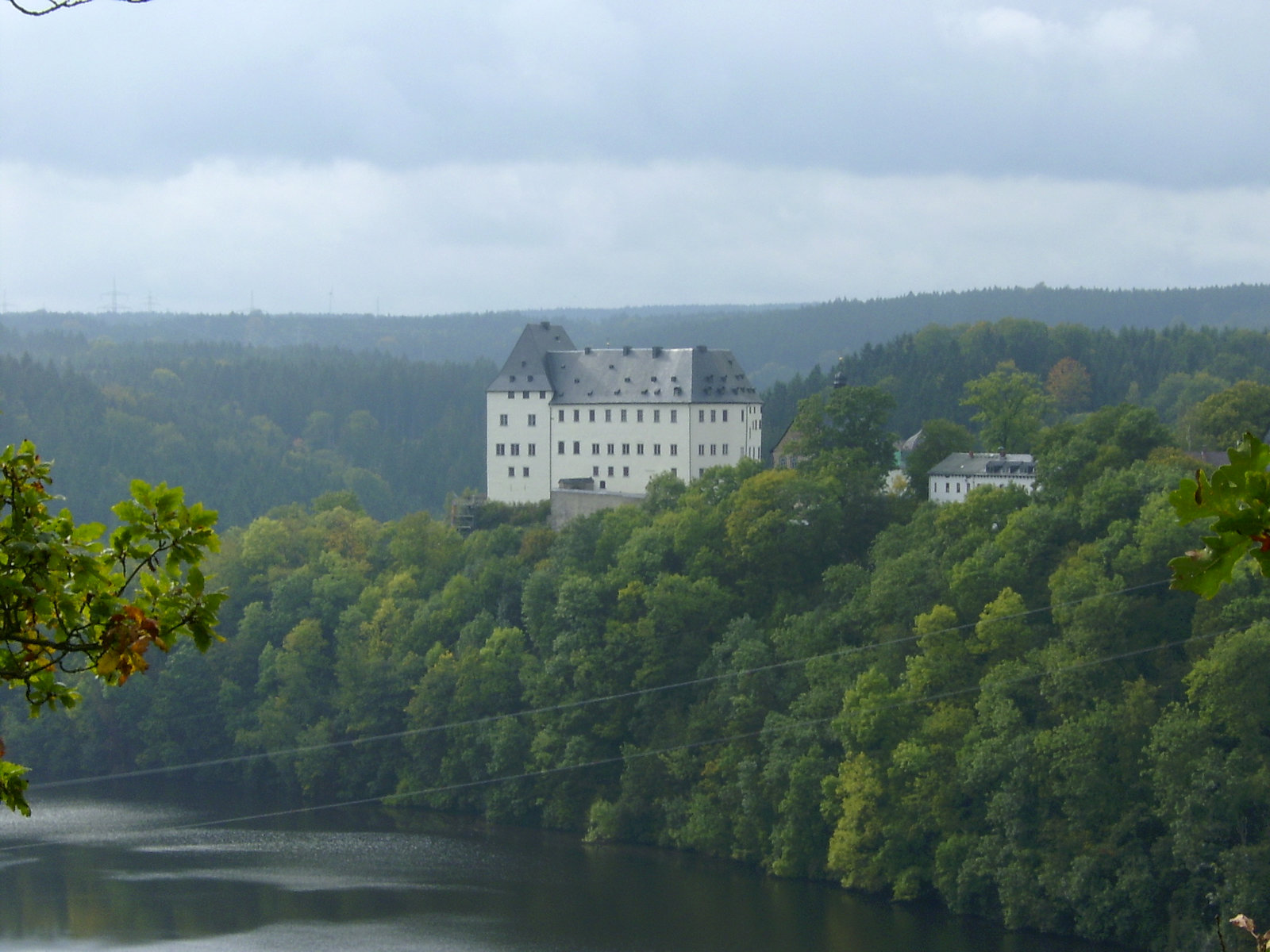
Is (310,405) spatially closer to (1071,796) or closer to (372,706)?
(372,706)

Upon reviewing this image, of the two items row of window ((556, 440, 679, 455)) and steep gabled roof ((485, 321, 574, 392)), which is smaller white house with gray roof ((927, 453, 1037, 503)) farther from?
steep gabled roof ((485, 321, 574, 392))

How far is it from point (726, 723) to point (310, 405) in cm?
13247

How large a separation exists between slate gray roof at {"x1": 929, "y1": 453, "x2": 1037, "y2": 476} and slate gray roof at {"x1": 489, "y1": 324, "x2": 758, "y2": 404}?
1085 cm

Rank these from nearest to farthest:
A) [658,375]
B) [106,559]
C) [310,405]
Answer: [106,559] < [658,375] < [310,405]

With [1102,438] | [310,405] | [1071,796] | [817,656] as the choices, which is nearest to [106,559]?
[1071,796]

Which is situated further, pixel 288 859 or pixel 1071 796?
pixel 288 859

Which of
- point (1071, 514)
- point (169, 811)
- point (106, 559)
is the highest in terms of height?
point (106, 559)

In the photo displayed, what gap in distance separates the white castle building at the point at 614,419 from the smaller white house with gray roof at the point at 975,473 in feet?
30.8

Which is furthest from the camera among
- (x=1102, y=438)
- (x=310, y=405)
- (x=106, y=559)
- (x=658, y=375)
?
(x=310, y=405)

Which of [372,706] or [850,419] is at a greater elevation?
[850,419]

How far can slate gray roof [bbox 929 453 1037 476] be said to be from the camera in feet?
232

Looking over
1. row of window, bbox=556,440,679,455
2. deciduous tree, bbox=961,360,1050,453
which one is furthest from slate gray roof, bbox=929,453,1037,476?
row of window, bbox=556,440,679,455

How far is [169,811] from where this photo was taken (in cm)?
7150

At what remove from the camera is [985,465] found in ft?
235
